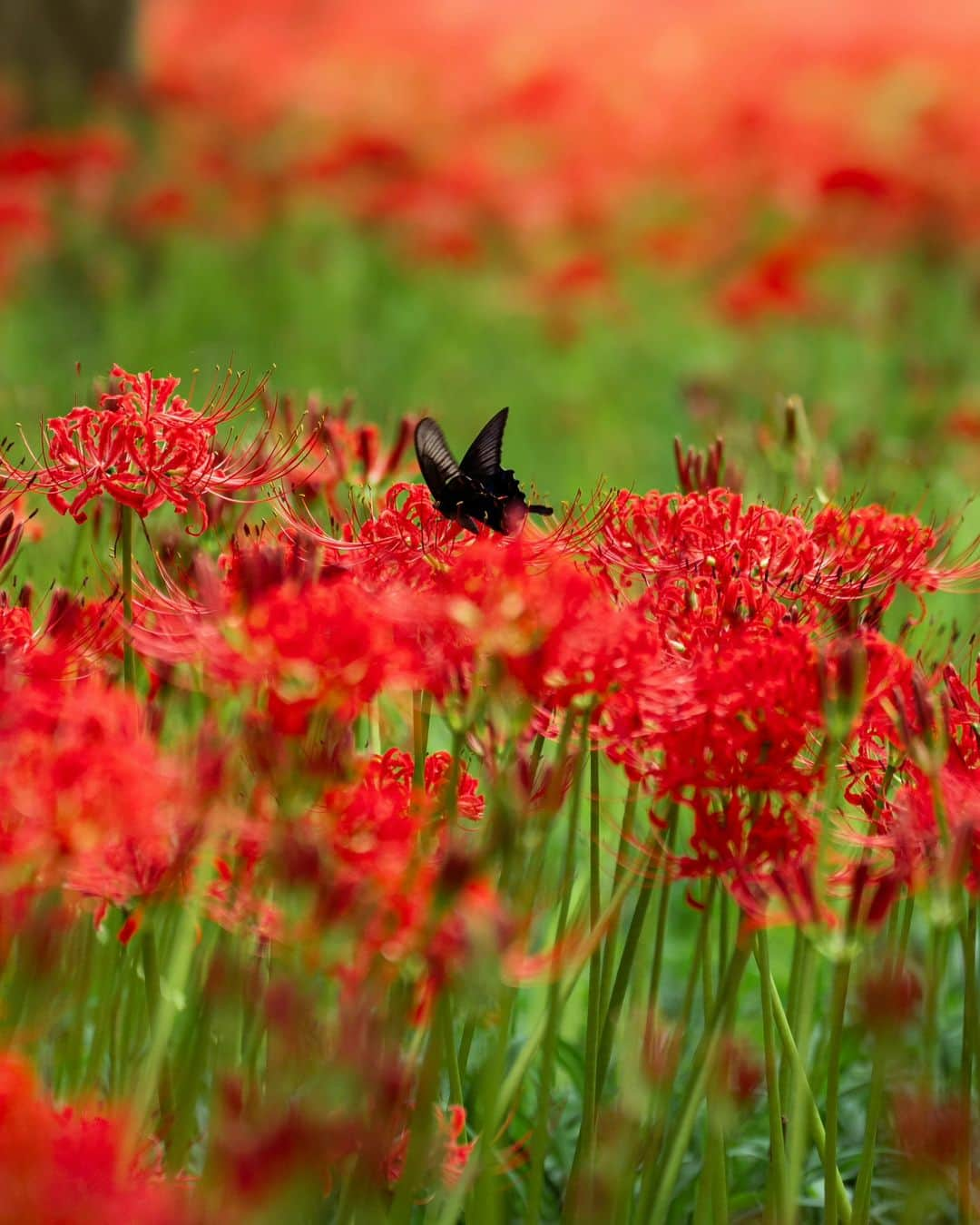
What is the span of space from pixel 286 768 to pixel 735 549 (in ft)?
1.69

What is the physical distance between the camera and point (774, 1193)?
1.38 m

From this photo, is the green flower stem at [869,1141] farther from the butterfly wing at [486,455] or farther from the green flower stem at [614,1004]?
the butterfly wing at [486,455]

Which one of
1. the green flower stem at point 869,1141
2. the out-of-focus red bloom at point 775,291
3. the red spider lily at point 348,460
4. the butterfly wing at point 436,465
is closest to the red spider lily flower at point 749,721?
the green flower stem at point 869,1141

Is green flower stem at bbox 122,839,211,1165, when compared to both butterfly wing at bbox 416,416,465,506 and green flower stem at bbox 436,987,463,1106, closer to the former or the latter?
green flower stem at bbox 436,987,463,1106

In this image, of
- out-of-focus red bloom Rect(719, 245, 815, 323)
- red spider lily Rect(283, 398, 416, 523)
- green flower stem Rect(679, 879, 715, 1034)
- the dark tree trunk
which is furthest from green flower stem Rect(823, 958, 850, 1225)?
the dark tree trunk

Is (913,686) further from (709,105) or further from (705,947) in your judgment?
(709,105)

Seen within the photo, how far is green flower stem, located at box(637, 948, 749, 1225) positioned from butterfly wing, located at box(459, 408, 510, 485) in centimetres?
53

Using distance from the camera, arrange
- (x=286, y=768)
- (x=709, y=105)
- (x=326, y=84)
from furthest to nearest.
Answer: (x=326, y=84)
(x=709, y=105)
(x=286, y=768)

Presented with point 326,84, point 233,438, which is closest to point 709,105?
point 326,84

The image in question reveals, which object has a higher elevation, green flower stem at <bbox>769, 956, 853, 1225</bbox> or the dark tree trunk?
the dark tree trunk

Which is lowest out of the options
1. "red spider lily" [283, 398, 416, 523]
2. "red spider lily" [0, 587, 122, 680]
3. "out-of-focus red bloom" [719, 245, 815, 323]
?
Result: "red spider lily" [0, 587, 122, 680]

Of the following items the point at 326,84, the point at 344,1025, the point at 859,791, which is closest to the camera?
the point at 344,1025

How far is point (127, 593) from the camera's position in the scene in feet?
4.46

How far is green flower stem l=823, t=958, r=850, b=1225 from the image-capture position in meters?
1.26
